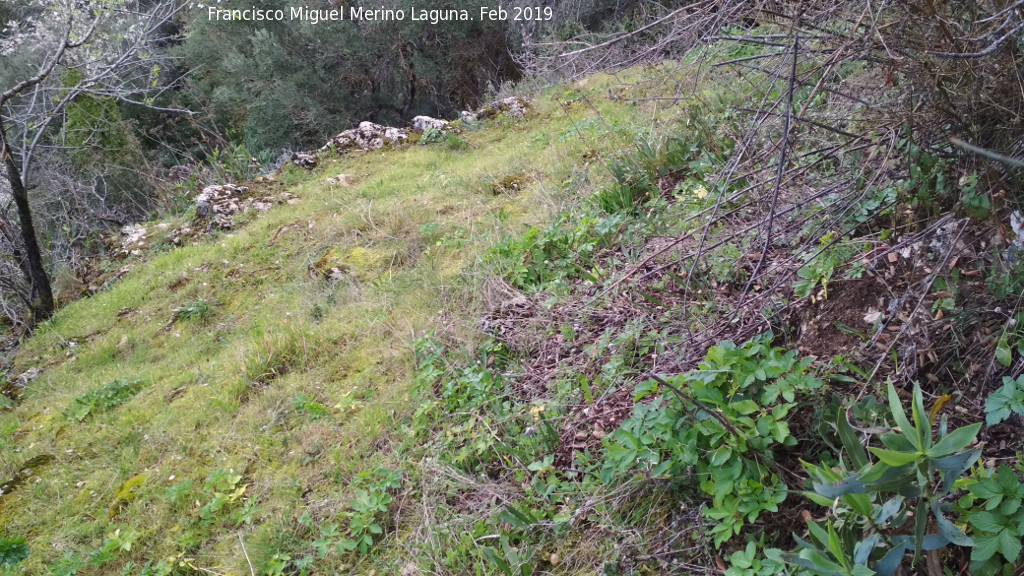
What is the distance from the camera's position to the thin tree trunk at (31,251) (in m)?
5.82

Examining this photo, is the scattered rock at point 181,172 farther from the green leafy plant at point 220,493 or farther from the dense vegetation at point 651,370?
the green leafy plant at point 220,493

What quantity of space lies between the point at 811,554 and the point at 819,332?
2.97ft

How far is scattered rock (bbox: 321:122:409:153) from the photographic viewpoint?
796cm

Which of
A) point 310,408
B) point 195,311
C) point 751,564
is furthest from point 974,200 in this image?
point 195,311

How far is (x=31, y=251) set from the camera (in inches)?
235

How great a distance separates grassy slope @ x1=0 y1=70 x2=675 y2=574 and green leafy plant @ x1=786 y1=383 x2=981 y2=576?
5.77 ft

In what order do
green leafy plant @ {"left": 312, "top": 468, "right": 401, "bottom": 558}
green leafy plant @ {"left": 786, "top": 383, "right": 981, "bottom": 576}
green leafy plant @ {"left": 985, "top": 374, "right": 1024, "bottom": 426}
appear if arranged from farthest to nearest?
green leafy plant @ {"left": 312, "top": 468, "right": 401, "bottom": 558} → green leafy plant @ {"left": 985, "top": 374, "right": 1024, "bottom": 426} → green leafy plant @ {"left": 786, "top": 383, "right": 981, "bottom": 576}

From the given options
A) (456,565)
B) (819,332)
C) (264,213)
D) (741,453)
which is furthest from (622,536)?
(264,213)

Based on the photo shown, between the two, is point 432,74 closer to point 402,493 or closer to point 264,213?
point 264,213

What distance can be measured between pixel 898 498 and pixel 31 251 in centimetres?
748

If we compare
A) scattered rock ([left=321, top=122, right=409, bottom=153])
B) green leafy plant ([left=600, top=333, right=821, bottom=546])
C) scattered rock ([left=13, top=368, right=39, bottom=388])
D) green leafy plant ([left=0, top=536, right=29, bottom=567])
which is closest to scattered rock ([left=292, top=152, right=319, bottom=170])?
scattered rock ([left=321, top=122, right=409, bottom=153])

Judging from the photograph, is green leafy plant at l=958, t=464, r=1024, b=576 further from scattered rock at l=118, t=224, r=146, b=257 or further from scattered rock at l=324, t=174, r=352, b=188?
scattered rock at l=118, t=224, r=146, b=257

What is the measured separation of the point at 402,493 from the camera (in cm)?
231

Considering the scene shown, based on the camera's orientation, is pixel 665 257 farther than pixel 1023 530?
Yes
